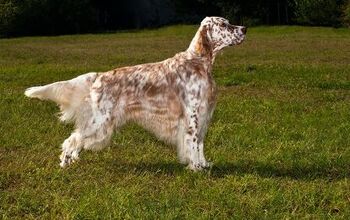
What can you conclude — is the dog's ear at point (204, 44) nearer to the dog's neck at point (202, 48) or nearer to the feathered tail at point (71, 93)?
the dog's neck at point (202, 48)

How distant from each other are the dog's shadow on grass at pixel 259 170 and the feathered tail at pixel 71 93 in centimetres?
85

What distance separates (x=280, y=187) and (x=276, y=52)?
62.6 ft

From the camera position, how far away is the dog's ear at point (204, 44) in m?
7.71

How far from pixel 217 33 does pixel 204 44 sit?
215 mm

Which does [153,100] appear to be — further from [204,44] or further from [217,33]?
[217,33]

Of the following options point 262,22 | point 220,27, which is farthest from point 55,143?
point 262,22

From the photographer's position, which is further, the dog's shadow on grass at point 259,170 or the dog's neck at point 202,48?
the dog's neck at point 202,48

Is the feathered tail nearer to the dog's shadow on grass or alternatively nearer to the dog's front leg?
the dog's shadow on grass

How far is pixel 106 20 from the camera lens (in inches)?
2298

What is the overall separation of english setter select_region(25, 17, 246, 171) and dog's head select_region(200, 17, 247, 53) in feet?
0.04

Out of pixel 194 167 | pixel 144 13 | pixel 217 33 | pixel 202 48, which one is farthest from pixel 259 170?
pixel 144 13

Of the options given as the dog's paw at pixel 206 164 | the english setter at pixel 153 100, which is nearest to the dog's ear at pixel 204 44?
the english setter at pixel 153 100

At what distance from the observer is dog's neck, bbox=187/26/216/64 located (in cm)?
770

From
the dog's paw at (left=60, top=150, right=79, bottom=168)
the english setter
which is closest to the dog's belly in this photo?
the english setter
